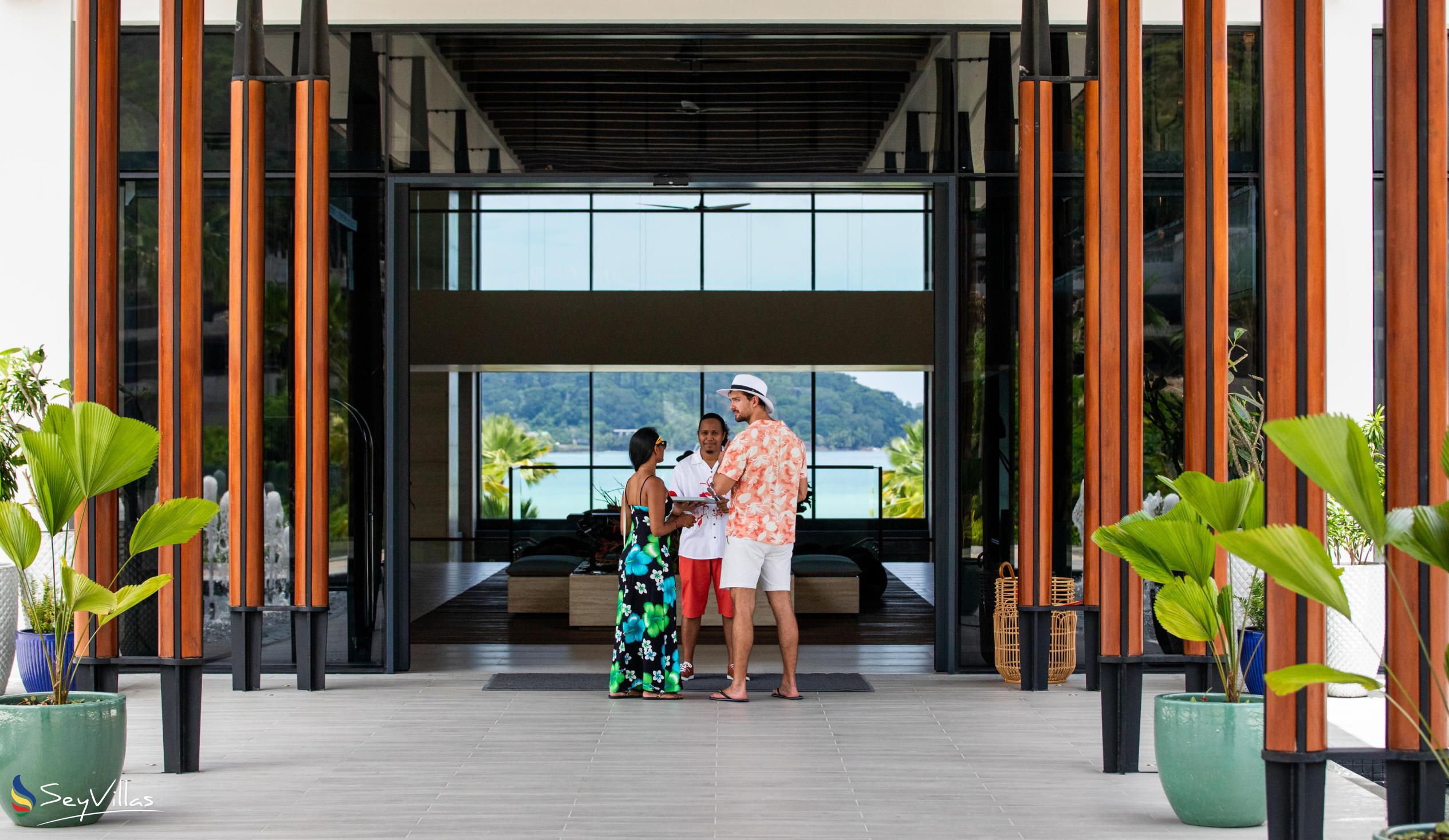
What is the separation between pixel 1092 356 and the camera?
6.35 meters

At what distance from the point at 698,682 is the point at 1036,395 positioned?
2435 millimetres

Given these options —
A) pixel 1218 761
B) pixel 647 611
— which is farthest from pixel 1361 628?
pixel 647 611

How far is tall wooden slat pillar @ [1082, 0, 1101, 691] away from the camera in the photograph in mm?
6164

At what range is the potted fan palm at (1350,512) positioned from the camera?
2863 millimetres

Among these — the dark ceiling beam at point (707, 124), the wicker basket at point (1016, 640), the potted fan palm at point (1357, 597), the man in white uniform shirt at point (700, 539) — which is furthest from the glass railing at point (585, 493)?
the potted fan palm at point (1357, 597)

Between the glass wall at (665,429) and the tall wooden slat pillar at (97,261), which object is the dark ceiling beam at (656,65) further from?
the glass wall at (665,429)

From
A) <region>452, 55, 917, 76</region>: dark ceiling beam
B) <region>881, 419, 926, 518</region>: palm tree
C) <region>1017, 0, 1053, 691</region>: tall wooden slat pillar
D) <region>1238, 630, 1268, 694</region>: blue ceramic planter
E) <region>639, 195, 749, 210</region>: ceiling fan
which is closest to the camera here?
<region>1238, 630, 1268, 694</region>: blue ceramic planter

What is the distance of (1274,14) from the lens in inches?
142

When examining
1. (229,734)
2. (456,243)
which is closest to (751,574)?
(229,734)

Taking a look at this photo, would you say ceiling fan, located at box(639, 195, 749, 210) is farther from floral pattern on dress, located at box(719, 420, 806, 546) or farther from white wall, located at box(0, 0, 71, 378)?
floral pattern on dress, located at box(719, 420, 806, 546)

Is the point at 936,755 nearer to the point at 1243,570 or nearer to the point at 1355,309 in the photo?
the point at 1243,570

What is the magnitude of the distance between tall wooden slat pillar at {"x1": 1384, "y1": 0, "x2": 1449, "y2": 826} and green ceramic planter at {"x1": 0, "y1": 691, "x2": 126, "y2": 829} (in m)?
3.83

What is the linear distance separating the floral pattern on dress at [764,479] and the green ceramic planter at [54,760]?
125 inches

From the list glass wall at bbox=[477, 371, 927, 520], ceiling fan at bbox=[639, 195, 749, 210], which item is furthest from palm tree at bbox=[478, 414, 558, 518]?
ceiling fan at bbox=[639, 195, 749, 210]
